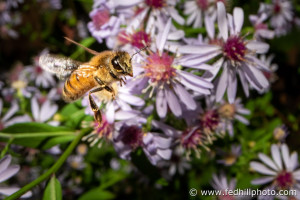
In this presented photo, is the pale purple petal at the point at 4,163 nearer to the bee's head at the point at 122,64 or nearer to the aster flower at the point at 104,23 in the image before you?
the bee's head at the point at 122,64

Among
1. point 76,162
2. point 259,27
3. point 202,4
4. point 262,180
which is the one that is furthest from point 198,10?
point 76,162

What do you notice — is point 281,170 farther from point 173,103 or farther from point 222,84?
point 173,103

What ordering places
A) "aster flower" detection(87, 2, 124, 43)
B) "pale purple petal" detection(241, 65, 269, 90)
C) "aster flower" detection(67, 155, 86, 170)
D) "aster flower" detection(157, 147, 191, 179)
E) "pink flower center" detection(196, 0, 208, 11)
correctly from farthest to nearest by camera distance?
"aster flower" detection(67, 155, 86, 170) < "aster flower" detection(157, 147, 191, 179) < "pink flower center" detection(196, 0, 208, 11) < "aster flower" detection(87, 2, 124, 43) < "pale purple petal" detection(241, 65, 269, 90)

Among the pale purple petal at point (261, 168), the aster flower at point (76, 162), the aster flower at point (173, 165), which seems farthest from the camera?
the aster flower at point (76, 162)

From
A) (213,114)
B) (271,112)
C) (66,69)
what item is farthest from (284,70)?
(66,69)

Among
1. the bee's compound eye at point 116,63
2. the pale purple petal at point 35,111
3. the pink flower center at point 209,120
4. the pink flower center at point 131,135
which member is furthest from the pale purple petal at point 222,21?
the pale purple petal at point 35,111

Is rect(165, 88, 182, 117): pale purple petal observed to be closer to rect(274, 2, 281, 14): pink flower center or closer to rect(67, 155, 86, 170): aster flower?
rect(67, 155, 86, 170): aster flower

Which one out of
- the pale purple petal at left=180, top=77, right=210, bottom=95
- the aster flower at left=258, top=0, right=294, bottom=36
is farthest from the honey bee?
the aster flower at left=258, top=0, right=294, bottom=36
